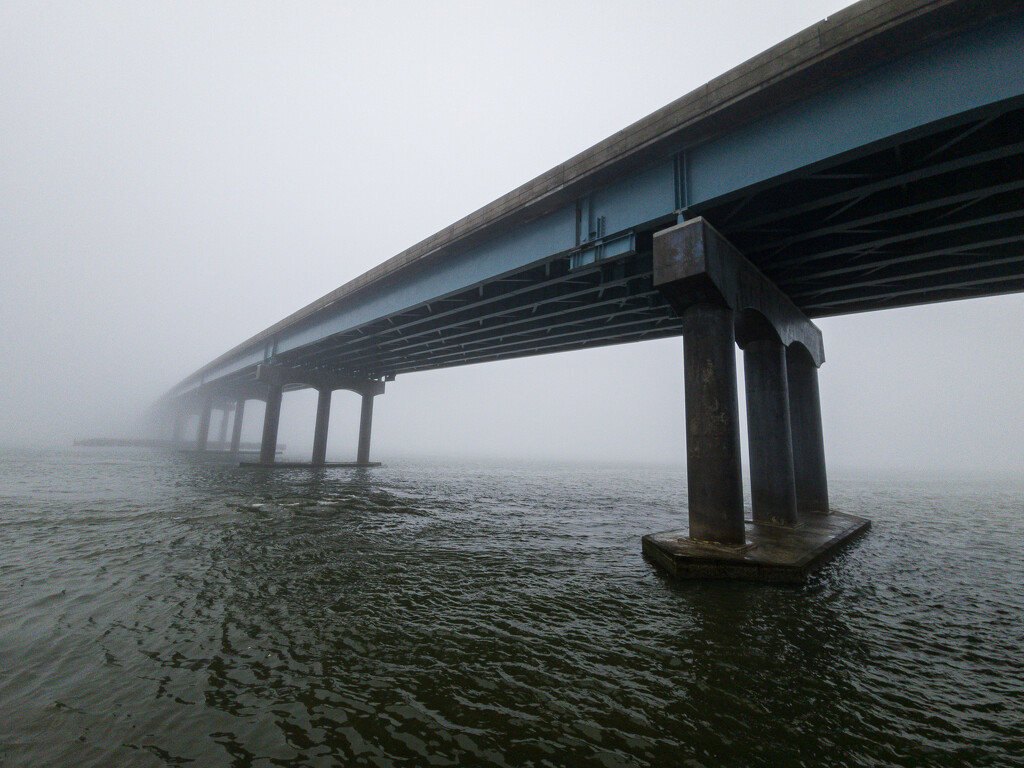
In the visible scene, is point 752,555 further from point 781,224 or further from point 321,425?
point 321,425

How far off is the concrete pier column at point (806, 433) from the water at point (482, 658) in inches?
228

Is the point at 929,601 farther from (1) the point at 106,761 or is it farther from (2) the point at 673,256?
(1) the point at 106,761

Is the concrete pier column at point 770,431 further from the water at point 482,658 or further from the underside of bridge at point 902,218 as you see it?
the underside of bridge at point 902,218

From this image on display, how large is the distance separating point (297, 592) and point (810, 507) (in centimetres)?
1842

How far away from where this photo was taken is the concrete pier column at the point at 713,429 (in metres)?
10.1

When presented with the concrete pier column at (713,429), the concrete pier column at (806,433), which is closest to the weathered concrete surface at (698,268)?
the concrete pier column at (713,429)

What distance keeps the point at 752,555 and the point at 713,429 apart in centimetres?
284

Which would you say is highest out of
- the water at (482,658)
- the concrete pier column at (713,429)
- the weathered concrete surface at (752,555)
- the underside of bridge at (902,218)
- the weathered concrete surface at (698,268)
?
the underside of bridge at (902,218)

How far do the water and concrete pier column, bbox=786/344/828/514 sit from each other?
578cm

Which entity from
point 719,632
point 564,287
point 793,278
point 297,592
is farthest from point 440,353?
point 719,632

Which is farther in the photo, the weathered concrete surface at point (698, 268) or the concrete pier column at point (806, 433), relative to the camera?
the concrete pier column at point (806, 433)

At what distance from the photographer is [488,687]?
4.56m

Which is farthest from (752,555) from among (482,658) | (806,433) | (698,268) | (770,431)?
(806,433)

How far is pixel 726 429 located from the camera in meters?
10.2
